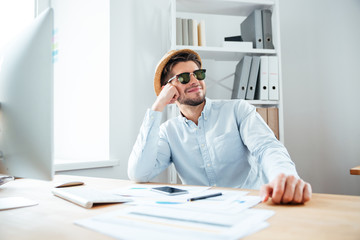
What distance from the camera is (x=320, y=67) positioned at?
2670mm

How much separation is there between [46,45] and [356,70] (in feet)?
9.43

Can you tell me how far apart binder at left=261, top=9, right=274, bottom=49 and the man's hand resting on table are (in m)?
1.70

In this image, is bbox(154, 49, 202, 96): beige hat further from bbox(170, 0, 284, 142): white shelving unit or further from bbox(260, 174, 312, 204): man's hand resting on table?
bbox(260, 174, 312, 204): man's hand resting on table

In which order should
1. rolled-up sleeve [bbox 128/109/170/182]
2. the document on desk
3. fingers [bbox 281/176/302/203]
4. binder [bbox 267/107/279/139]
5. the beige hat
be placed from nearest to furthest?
the document on desk < fingers [bbox 281/176/302/203] < rolled-up sleeve [bbox 128/109/170/182] < the beige hat < binder [bbox 267/107/279/139]

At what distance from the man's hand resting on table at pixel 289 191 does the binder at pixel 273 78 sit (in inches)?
58.9

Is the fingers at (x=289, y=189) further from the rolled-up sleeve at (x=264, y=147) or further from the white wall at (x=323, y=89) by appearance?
the white wall at (x=323, y=89)

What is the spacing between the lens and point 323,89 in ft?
8.71

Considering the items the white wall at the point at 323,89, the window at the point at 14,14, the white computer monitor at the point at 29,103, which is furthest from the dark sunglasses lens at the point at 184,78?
the white wall at the point at 323,89

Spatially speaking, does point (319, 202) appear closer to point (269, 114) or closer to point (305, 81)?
point (269, 114)

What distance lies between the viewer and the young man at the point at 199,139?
4.34 ft

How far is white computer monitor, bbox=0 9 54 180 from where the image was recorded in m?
0.58

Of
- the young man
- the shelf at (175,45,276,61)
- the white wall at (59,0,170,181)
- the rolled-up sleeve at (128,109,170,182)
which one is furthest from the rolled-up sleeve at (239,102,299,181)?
the white wall at (59,0,170,181)

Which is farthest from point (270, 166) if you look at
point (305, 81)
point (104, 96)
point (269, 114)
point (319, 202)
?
A: point (305, 81)

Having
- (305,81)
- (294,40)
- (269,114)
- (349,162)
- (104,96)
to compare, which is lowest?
(349,162)
